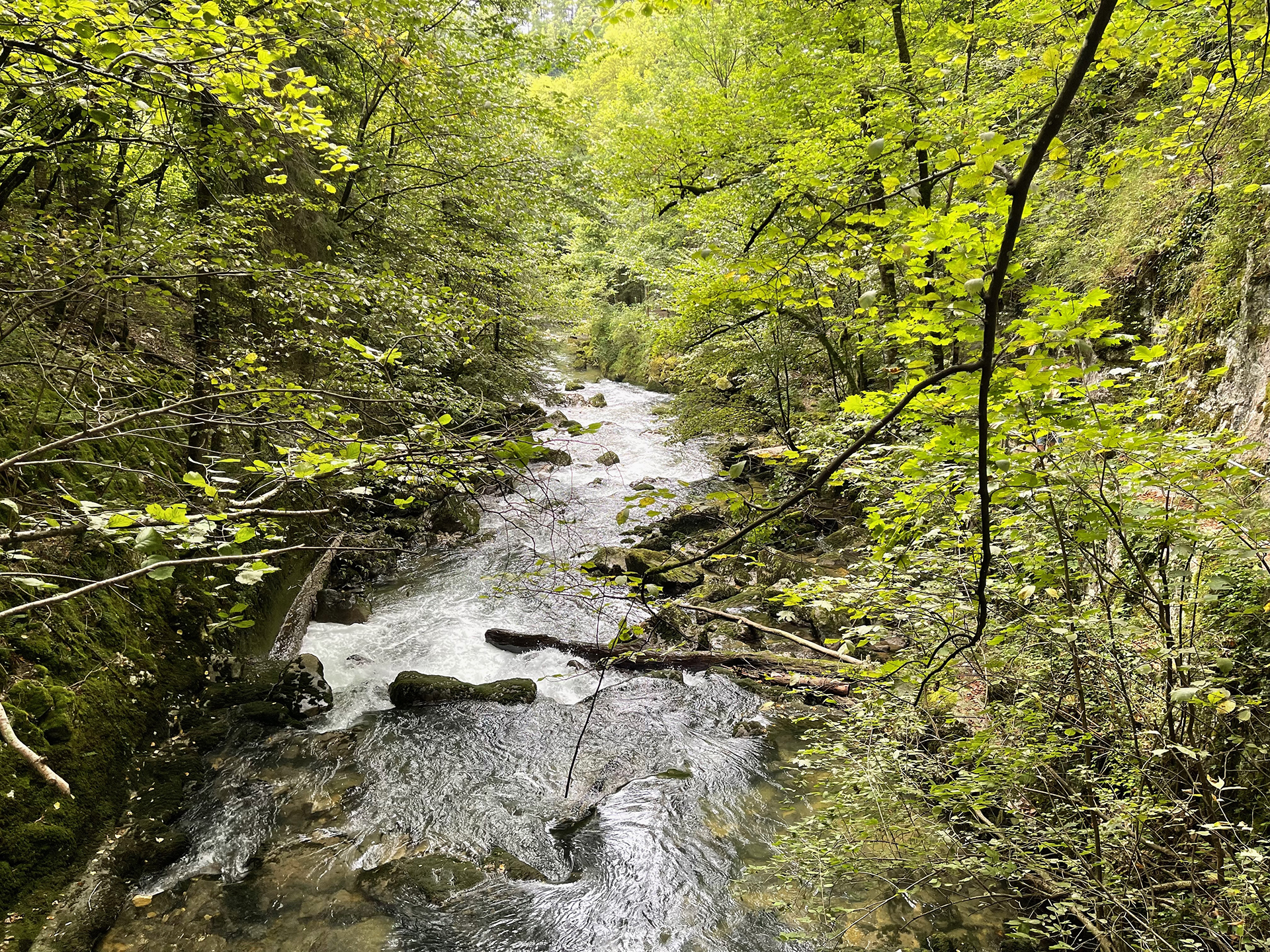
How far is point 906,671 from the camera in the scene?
2.94 meters

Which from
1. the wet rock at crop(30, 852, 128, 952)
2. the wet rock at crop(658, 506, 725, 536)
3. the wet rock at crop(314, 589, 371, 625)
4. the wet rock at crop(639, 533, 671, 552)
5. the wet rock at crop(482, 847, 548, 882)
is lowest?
the wet rock at crop(482, 847, 548, 882)

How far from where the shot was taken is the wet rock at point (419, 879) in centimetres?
405

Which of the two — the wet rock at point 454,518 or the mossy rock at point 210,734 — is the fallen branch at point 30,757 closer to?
the mossy rock at point 210,734

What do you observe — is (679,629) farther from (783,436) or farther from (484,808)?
(484,808)

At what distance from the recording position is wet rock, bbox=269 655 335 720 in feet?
18.8

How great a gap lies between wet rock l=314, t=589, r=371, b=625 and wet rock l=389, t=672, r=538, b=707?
1.49 meters

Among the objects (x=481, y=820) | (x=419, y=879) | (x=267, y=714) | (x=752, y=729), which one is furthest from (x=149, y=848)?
(x=752, y=729)

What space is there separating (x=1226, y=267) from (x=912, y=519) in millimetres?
4178

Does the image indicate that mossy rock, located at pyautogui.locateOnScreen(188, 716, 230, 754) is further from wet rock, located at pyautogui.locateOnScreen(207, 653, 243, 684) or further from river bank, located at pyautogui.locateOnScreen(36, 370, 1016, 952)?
wet rock, located at pyautogui.locateOnScreen(207, 653, 243, 684)

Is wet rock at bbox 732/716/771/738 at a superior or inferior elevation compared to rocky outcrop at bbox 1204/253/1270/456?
inferior

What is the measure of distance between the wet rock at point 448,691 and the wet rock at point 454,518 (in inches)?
167

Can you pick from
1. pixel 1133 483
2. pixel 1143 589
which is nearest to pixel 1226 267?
pixel 1143 589

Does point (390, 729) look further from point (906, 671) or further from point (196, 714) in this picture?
point (906, 671)

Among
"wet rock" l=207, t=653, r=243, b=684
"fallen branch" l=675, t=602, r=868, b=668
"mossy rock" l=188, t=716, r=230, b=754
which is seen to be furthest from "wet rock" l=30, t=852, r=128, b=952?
"fallen branch" l=675, t=602, r=868, b=668
